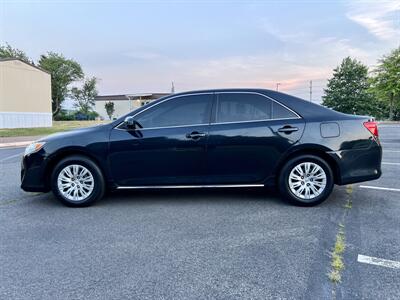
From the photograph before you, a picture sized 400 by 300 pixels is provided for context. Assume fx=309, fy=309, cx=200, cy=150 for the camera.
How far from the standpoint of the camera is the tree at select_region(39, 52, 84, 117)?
4797 cm

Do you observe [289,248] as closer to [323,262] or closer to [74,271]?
[323,262]

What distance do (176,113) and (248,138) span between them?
3.75 feet

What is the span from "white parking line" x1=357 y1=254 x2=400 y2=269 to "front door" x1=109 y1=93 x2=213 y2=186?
2.34 metres

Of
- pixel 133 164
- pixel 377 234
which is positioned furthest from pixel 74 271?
pixel 377 234

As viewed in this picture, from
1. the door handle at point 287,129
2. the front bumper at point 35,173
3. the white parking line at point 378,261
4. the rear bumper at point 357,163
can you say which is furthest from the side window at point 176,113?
the white parking line at point 378,261

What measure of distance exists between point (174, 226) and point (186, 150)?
119 centimetres

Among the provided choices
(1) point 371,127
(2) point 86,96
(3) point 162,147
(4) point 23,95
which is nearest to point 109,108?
(2) point 86,96

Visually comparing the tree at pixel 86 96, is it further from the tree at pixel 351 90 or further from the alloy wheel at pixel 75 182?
the alloy wheel at pixel 75 182

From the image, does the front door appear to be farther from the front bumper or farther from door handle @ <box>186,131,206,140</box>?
the front bumper

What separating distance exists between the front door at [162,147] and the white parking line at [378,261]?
2.34m

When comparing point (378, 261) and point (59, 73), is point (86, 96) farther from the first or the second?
point (378, 261)

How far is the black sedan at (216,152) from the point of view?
4.53 metres

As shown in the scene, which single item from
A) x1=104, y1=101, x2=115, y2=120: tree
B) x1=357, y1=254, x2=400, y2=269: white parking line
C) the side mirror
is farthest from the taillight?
x1=104, y1=101, x2=115, y2=120: tree

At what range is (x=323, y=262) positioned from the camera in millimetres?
2877
